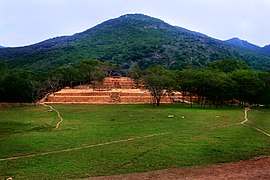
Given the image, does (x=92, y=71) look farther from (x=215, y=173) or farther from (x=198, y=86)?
(x=215, y=173)

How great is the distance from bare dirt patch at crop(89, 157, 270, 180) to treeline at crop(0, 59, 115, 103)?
5964cm

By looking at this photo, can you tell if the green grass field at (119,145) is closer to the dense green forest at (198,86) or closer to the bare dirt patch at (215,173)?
the bare dirt patch at (215,173)

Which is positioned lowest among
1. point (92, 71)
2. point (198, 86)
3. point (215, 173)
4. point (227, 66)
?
point (215, 173)

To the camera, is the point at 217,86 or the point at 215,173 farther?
the point at 217,86

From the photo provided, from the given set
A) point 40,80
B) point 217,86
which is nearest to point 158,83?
point 217,86

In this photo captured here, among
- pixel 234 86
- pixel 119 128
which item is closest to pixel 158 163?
pixel 119 128

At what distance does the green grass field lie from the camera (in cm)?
2752

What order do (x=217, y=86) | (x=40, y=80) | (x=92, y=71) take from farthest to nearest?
1. (x=92, y=71)
2. (x=40, y=80)
3. (x=217, y=86)

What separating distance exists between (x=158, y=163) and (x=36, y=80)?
6815cm

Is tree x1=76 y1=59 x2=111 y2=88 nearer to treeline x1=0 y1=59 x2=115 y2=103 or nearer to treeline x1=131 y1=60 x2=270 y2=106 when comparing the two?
treeline x1=0 y1=59 x2=115 y2=103

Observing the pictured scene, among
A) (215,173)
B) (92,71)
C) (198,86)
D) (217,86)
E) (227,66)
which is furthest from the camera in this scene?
(92,71)

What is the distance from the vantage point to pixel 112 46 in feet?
572

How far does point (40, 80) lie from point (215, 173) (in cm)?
7318

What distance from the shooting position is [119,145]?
1357 inches
